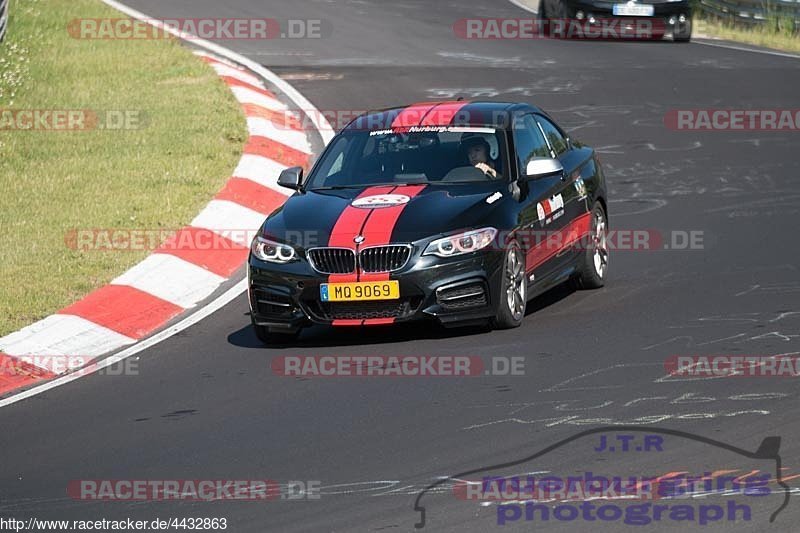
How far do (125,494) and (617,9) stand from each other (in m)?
18.8

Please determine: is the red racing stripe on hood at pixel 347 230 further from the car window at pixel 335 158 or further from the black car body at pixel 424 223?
the car window at pixel 335 158

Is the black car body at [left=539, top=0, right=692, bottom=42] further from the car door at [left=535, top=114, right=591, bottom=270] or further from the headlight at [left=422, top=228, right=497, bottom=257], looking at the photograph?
the headlight at [left=422, top=228, right=497, bottom=257]

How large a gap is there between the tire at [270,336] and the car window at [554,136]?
268 cm

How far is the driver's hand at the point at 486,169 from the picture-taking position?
1083cm

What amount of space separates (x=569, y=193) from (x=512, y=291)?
151 cm

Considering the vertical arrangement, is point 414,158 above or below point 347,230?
above

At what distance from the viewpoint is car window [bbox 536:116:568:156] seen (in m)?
11.8

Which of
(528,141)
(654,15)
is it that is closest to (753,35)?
(654,15)

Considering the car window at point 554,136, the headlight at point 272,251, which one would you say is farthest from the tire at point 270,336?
the car window at point 554,136

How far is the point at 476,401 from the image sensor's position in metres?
8.41

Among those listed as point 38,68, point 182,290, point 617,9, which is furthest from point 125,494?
point 617,9

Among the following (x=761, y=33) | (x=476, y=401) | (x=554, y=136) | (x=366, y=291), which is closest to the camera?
(x=476, y=401)

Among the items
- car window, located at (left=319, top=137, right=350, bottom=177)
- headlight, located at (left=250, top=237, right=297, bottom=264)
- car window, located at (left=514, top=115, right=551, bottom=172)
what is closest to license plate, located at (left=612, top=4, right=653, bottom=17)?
car window, located at (left=514, top=115, right=551, bottom=172)

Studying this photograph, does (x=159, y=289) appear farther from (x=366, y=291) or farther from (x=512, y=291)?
(x=512, y=291)
